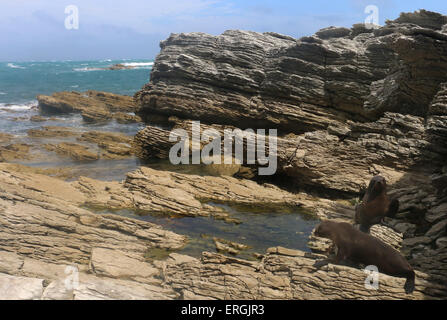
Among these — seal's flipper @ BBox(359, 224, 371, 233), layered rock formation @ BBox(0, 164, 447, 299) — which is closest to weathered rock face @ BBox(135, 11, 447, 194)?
layered rock formation @ BBox(0, 164, 447, 299)

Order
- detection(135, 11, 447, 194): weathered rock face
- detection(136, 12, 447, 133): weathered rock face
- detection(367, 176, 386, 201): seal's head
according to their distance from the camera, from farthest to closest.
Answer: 1. detection(136, 12, 447, 133): weathered rock face
2. detection(135, 11, 447, 194): weathered rock face
3. detection(367, 176, 386, 201): seal's head

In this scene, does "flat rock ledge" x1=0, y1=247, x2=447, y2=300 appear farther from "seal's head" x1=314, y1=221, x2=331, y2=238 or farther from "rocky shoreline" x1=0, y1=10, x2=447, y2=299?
"seal's head" x1=314, y1=221, x2=331, y2=238

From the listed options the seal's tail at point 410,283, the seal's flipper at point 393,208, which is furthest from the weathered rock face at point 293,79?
the seal's tail at point 410,283

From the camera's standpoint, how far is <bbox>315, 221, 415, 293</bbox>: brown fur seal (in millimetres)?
7238

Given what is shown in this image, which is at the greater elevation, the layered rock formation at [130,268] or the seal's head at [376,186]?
the seal's head at [376,186]

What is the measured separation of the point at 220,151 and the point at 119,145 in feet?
28.8

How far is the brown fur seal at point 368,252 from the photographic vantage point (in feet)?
23.7

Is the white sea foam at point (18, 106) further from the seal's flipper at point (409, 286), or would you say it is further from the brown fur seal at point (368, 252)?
the seal's flipper at point (409, 286)

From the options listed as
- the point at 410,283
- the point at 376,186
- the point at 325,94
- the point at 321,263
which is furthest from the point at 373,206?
the point at 325,94

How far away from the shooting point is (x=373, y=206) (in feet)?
33.3

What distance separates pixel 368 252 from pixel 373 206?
9.54 ft

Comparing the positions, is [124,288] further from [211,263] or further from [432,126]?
[432,126]

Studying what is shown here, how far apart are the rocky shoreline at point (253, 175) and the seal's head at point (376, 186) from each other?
3.11 ft
